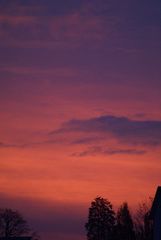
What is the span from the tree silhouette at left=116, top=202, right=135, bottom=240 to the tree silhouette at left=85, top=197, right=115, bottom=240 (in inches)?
194

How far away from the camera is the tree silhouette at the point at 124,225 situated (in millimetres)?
93375

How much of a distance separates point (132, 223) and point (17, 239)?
2273 centimetres

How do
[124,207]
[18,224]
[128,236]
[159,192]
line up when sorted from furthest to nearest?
1. [18,224]
2. [124,207]
3. [128,236]
4. [159,192]

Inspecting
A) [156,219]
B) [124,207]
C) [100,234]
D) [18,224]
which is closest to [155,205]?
[156,219]

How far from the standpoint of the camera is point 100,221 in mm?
110875

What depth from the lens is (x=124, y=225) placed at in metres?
97.8

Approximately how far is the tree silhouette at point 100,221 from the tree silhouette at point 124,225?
16.1ft

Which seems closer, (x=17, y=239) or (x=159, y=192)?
(x=159, y=192)

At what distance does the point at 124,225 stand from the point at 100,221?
1361cm

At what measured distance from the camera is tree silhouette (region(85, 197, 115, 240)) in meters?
107

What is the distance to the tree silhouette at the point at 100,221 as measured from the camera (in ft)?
350

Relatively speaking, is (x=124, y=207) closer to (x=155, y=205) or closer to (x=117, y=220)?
(x=117, y=220)

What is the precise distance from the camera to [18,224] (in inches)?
4843

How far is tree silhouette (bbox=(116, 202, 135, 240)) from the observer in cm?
9338
